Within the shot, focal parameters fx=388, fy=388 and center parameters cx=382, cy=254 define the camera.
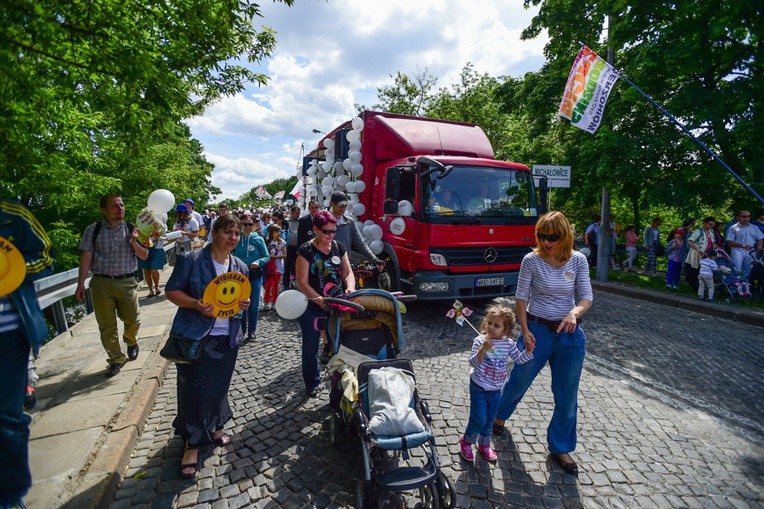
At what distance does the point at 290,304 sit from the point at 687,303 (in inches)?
347

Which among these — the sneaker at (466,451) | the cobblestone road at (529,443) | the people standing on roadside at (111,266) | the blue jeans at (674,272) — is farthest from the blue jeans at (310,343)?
the blue jeans at (674,272)

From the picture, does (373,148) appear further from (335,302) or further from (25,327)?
(25,327)

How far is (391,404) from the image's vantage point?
8.70ft

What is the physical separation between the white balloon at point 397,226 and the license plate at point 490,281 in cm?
158

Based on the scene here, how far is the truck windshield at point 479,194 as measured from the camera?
649 centimetres

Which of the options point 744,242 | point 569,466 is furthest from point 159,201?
point 744,242

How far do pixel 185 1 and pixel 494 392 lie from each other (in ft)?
13.0

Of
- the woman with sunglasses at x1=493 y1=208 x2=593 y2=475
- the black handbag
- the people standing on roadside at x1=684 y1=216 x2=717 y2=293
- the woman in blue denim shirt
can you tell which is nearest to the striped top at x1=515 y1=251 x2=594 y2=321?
the woman with sunglasses at x1=493 y1=208 x2=593 y2=475

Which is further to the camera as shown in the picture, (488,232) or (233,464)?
(488,232)

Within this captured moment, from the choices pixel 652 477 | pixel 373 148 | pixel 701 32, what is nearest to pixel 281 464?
pixel 652 477

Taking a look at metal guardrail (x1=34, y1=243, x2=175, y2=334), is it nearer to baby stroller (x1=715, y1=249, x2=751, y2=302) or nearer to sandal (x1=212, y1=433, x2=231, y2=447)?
sandal (x1=212, y1=433, x2=231, y2=447)

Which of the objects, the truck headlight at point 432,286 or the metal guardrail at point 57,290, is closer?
the metal guardrail at point 57,290

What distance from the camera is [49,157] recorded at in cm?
471

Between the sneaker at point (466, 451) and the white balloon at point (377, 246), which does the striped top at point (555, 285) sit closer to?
the sneaker at point (466, 451)
